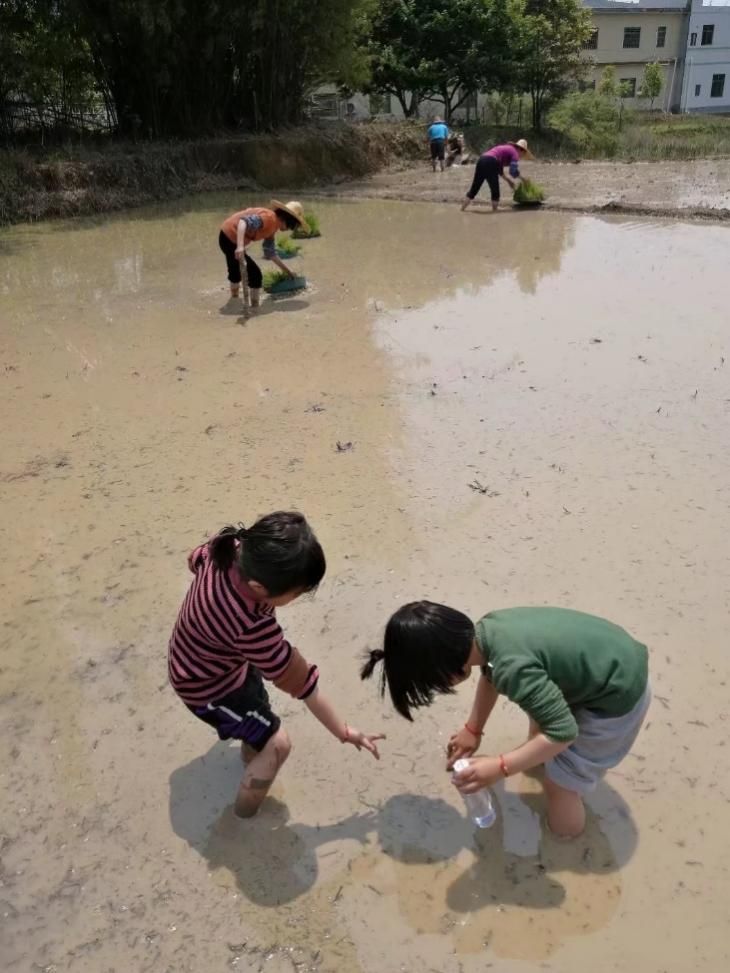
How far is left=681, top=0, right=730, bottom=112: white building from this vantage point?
125 ft

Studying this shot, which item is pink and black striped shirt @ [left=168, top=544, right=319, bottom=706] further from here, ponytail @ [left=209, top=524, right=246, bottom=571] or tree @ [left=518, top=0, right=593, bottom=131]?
tree @ [left=518, top=0, right=593, bottom=131]

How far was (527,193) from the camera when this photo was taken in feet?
38.1

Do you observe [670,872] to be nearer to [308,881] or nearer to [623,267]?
[308,881]

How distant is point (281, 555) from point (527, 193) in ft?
36.6

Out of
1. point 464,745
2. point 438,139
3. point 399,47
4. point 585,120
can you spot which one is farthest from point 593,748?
point 585,120

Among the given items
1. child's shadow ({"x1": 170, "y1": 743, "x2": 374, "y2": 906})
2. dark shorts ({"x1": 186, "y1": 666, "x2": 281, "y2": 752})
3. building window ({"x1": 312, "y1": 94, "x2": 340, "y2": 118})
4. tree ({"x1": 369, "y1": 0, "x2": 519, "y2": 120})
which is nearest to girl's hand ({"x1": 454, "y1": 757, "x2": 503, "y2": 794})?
child's shadow ({"x1": 170, "y1": 743, "x2": 374, "y2": 906})

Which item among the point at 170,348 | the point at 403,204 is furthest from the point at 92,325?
the point at 403,204

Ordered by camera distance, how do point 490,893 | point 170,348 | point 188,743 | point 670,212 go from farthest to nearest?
point 670,212
point 170,348
point 188,743
point 490,893

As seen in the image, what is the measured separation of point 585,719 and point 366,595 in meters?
1.24

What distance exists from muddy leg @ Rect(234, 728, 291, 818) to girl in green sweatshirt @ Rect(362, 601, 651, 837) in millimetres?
414

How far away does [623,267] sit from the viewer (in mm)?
7746

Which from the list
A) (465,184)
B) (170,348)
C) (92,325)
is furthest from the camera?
(465,184)

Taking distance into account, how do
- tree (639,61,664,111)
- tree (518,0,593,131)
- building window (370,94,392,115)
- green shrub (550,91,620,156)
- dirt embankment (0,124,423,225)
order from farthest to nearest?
tree (639,61,664,111) < building window (370,94,392,115) < green shrub (550,91,620,156) < tree (518,0,593,131) < dirt embankment (0,124,423,225)

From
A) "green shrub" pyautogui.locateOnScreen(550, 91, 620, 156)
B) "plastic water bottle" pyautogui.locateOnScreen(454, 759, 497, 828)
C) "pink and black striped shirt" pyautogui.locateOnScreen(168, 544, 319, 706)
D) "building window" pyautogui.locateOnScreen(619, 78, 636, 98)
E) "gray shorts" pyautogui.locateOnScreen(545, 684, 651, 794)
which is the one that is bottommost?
"plastic water bottle" pyautogui.locateOnScreen(454, 759, 497, 828)
